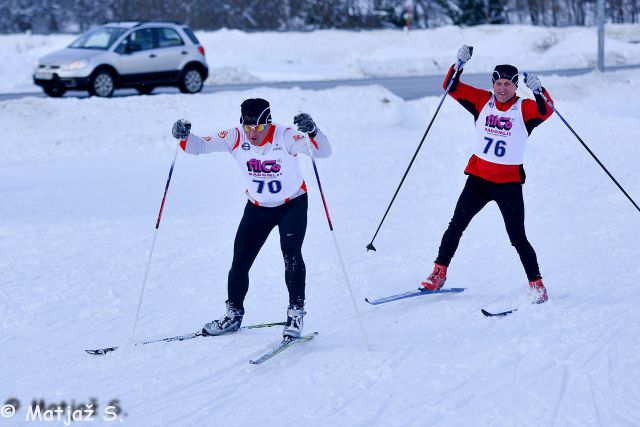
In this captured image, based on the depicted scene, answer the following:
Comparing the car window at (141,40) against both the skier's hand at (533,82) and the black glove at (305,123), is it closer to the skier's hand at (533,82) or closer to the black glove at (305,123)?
the skier's hand at (533,82)

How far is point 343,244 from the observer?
931 cm

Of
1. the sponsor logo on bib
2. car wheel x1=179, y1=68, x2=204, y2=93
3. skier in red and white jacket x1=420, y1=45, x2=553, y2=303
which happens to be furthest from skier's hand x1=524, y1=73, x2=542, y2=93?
car wheel x1=179, y1=68, x2=204, y2=93

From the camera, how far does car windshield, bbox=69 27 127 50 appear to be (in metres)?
18.9

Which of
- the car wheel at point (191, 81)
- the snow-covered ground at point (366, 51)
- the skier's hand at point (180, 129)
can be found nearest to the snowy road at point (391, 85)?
the car wheel at point (191, 81)

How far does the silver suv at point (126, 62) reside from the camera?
18047mm

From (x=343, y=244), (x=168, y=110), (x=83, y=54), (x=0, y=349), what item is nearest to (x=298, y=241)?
(x=0, y=349)

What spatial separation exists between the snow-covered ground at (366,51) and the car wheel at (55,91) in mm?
3872

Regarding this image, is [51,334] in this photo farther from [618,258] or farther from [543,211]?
[543,211]

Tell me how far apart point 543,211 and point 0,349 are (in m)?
6.75

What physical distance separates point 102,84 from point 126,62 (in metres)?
0.76

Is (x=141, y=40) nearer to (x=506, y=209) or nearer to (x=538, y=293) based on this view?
(x=506, y=209)

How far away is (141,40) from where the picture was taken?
A: 1928cm

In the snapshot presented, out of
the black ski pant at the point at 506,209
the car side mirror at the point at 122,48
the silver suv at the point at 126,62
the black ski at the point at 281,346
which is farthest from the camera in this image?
Answer: the car side mirror at the point at 122,48

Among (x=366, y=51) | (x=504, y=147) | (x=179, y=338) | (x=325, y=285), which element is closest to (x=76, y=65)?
(x=325, y=285)
